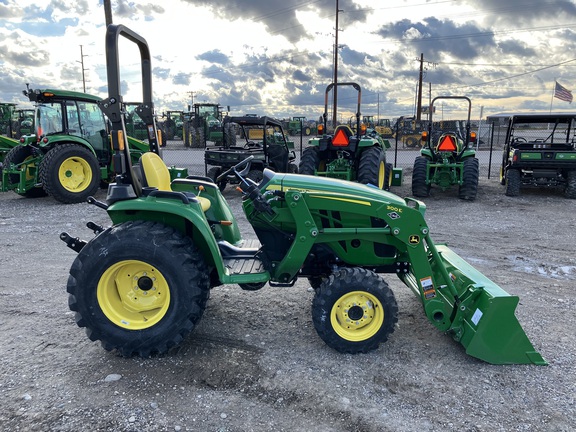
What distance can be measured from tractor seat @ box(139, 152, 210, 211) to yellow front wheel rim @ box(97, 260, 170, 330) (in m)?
0.68

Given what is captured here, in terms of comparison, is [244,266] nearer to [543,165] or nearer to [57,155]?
[57,155]

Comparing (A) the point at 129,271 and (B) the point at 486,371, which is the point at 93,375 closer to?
(A) the point at 129,271

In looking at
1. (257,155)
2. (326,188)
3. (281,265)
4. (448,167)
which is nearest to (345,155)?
(257,155)

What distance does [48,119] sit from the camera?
964 centimetres

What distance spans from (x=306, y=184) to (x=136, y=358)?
1.79 meters

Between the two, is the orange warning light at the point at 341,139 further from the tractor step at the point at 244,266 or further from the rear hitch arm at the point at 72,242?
the rear hitch arm at the point at 72,242

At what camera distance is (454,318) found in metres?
3.40

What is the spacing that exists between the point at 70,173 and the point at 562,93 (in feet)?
78.3

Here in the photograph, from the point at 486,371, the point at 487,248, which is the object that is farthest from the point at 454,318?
the point at 487,248

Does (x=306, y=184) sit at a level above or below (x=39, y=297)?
above

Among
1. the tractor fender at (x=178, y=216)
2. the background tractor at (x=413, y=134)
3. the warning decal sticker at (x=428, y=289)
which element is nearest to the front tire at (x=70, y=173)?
the tractor fender at (x=178, y=216)

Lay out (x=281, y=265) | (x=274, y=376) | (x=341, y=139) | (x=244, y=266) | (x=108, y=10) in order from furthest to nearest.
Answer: (x=108, y=10) < (x=341, y=139) < (x=244, y=266) < (x=281, y=265) < (x=274, y=376)

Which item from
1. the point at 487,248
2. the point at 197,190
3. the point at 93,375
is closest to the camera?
the point at 93,375

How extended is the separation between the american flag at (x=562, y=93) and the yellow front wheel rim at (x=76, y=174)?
2315 cm
